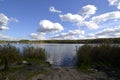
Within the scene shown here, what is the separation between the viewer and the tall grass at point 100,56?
67.0 ft

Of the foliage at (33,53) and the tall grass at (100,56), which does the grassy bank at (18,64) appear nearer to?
the foliage at (33,53)

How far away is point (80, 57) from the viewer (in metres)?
23.0

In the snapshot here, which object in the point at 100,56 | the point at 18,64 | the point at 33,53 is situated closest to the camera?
the point at 18,64

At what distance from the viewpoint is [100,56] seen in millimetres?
21922

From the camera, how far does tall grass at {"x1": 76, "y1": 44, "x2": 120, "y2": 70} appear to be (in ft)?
67.0

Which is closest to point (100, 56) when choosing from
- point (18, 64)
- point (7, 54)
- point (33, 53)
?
point (18, 64)

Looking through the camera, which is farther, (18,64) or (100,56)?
(100,56)

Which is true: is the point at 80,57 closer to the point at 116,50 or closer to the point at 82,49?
the point at 82,49

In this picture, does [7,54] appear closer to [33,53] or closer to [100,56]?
[33,53]

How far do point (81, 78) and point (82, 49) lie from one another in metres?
10.3

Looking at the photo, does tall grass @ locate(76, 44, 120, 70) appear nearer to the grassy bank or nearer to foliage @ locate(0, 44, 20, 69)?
the grassy bank

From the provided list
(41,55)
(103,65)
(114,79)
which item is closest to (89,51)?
(103,65)

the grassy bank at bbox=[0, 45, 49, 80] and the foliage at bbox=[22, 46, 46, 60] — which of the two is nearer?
the grassy bank at bbox=[0, 45, 49, 80]

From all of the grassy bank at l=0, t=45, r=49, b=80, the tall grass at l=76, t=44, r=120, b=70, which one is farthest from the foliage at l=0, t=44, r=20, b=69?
the tall grass at l=76, t=44, r=120, b=70
